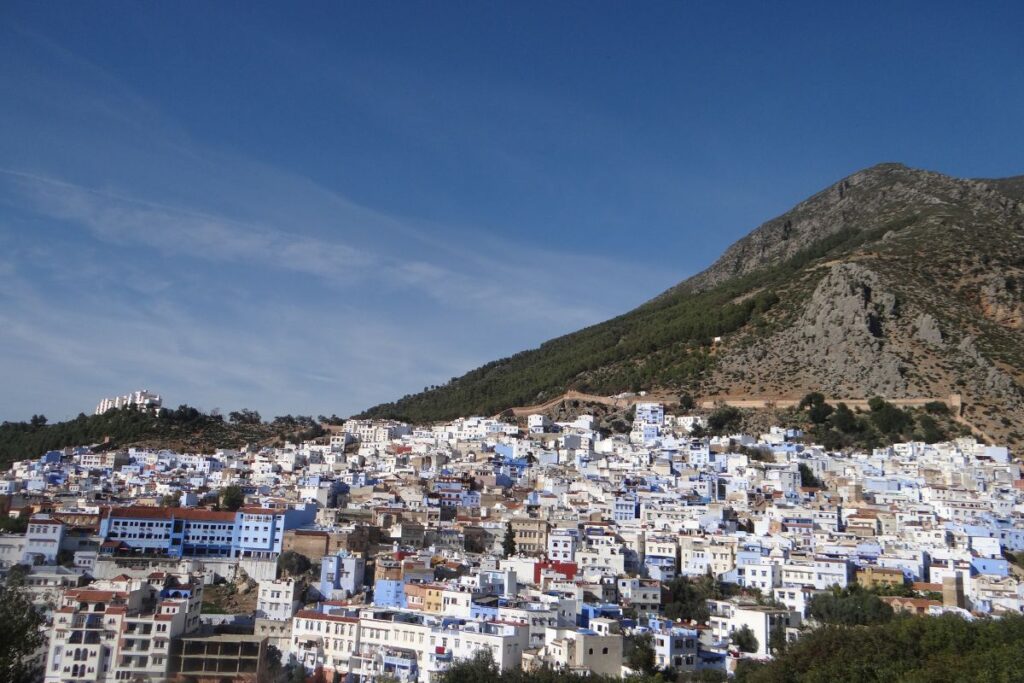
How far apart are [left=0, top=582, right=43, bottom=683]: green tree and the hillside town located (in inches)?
22.4

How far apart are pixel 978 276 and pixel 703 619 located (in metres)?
50.6

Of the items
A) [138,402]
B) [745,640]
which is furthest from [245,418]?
[745,640]

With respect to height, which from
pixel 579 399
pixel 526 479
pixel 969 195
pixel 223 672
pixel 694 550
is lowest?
pixel 223 672

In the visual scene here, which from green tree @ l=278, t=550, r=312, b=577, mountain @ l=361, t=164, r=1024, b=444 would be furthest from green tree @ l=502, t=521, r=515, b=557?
mountain @ l=361, t=164, r=1024, b=444

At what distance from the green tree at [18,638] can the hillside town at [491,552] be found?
570mm

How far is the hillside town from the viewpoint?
24750 mm

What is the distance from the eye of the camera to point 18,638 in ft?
76.8

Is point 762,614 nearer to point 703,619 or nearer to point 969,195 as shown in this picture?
point 703,619

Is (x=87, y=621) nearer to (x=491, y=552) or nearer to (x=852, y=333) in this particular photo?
(x=491, y=552)

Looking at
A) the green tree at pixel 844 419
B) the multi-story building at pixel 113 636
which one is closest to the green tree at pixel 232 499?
the multi-story building at pixel 113 636

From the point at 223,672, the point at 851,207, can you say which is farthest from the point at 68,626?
the point at 851,207

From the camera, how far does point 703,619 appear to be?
1145 inches

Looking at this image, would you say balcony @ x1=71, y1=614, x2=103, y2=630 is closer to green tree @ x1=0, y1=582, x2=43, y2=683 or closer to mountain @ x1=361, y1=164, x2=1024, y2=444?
green tree @ x1=0, y1=582, x2=43, y2=683

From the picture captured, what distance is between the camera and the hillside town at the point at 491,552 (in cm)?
2475
